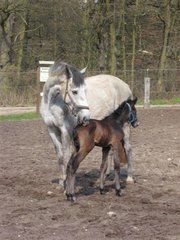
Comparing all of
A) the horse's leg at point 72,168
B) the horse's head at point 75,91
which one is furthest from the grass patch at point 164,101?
the horse's leg at point 72,168

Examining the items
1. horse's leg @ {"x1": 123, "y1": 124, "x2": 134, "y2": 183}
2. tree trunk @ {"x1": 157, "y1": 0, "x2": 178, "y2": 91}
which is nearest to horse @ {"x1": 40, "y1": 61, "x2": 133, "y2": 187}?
horse's leg @ {"x1": 123, "y1": 124, "x2": 134, "y2": 183}

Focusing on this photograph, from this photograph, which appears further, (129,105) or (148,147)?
(148,147)

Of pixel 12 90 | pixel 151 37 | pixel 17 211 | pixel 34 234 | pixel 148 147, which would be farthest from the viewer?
pixel 151 37

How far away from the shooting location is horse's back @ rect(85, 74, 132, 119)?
9.22 m

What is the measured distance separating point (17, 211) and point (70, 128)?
1734 millimetres

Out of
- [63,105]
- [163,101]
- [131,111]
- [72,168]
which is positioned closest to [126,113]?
[131,111]

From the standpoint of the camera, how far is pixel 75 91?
7.82 m

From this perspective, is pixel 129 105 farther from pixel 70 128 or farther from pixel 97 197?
pixel 97 197

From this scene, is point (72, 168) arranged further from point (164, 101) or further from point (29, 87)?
point (164, 101)

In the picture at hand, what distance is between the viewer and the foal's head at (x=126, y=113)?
8.62 m

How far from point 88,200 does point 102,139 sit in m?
0.89

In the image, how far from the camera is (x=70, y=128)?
27.6 ft

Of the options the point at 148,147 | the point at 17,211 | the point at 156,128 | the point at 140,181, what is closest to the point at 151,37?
the point at 156,128

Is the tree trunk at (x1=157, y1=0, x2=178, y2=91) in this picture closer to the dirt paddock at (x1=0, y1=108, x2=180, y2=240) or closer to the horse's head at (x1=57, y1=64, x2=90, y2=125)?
the dirt paddock at (x1=0, y1=108, x2=180, y2=240)
